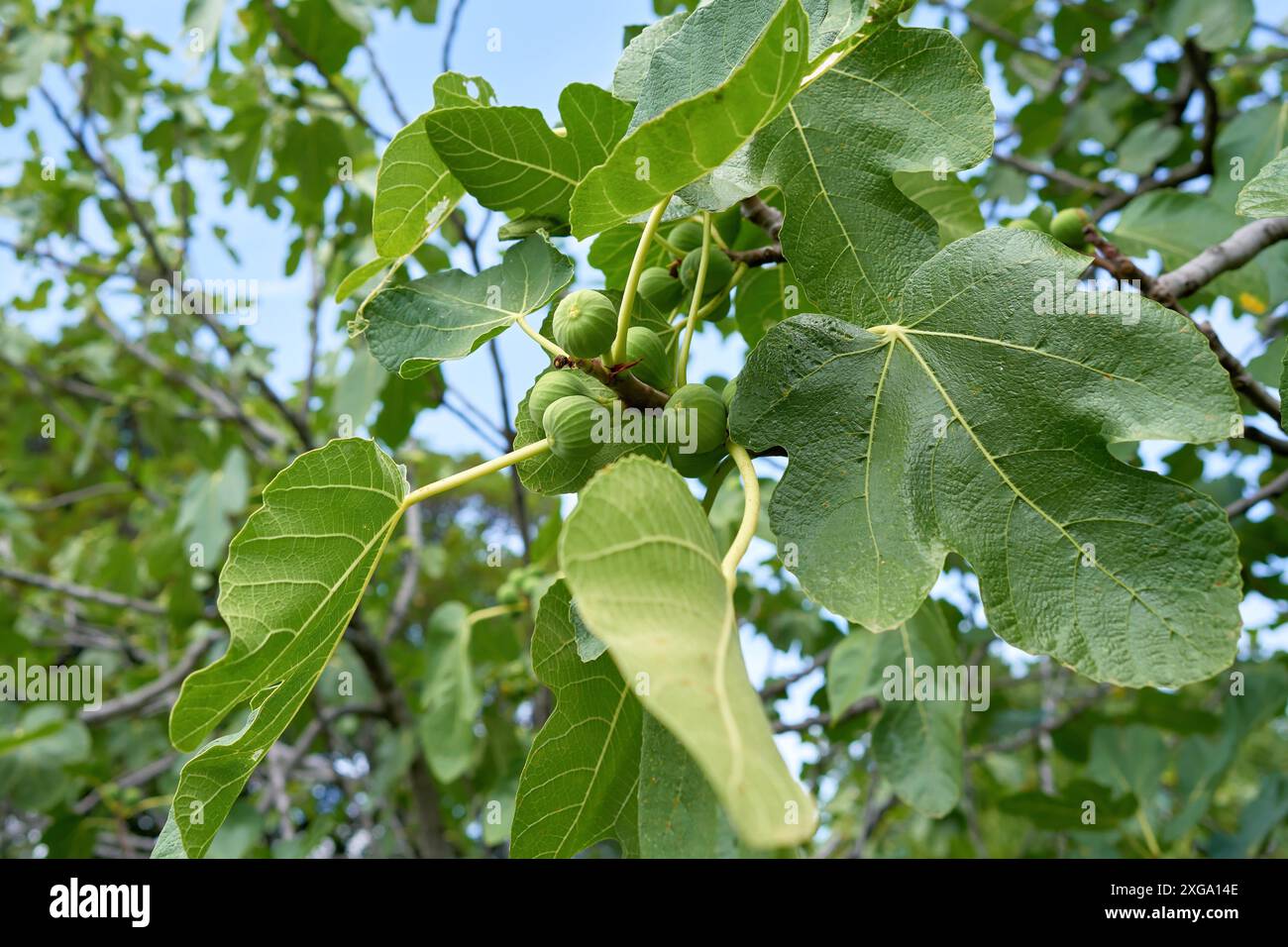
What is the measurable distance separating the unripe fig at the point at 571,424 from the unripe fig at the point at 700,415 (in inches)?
3.0

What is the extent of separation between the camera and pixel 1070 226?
1.32m

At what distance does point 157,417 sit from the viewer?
4277 millimetres

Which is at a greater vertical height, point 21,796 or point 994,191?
point 994,191

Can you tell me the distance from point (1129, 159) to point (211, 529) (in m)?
3.00

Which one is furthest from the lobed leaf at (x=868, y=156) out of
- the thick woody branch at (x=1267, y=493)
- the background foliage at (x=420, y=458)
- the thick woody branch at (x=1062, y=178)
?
the thick woody branch at (x=1062, y=178)

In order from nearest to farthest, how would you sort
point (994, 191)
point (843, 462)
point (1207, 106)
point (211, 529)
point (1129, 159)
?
point (843, 462), point (1207, 106), point (1129, 159), point (994, 191), point (211, 529)

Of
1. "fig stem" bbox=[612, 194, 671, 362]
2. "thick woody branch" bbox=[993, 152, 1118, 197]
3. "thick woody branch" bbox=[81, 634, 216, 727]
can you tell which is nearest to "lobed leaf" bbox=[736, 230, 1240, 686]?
"fig stem" bbox=[612, 194, 671, 362]

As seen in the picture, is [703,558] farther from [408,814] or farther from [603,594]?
[408,814]

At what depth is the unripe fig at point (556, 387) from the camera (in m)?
0.94

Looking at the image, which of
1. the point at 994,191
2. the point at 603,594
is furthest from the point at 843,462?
the point at 994,191

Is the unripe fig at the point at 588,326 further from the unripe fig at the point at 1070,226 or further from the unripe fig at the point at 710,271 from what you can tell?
the unripe fig at the point at 1070,226

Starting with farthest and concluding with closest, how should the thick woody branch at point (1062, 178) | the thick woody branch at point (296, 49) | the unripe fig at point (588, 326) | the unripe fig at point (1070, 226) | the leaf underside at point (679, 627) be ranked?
1. the thick woody branch at point (296, 49)
2. the thick woody branch at point (1062, 178)
3. the unripe fig at point (1070, 226)
4. the unripe fig at point (588, 326)
5. the leaf underside at point (679, 627)

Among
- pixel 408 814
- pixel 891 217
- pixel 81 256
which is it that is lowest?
pixel 408 814

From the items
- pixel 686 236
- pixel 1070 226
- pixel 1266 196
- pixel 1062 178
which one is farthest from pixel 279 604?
pixel 1062 178
